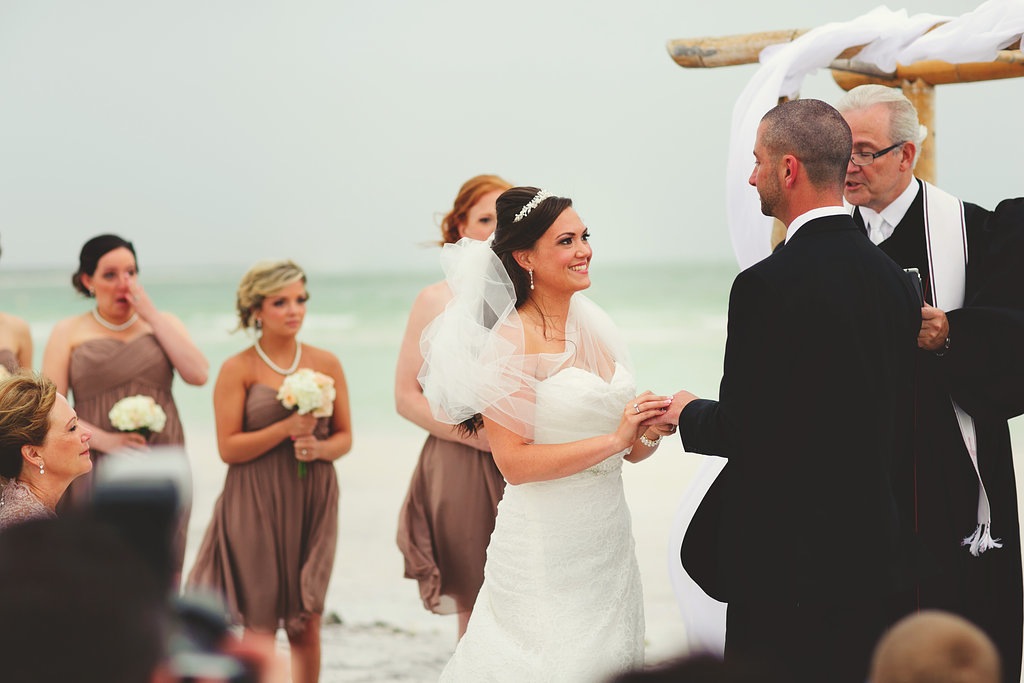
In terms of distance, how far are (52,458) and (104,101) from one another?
2103cm

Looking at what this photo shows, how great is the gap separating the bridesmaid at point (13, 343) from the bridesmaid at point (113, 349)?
0.25 m

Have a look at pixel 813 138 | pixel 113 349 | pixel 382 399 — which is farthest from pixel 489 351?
pixel 382 399

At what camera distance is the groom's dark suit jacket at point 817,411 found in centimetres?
306

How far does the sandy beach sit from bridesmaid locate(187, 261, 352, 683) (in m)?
0.77

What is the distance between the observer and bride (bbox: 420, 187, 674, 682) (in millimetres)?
3547

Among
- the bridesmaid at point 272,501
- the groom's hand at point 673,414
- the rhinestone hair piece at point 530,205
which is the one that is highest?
the rhinestone hair piece at point 530,205

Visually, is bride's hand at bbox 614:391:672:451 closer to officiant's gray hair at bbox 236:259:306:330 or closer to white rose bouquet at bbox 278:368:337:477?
white rose bouquet at bbox 278:368:337:477

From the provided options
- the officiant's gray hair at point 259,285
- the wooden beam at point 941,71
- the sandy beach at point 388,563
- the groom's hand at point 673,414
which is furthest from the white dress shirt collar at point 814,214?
the officiant's gray hair at point 259,285

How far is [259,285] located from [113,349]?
0.88 metres

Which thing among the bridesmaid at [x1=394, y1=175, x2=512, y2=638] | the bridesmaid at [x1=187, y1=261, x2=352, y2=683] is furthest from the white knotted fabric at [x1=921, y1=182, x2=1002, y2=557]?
the bridesmaid at [x1=187, y1=261, x2=352, y2=683]

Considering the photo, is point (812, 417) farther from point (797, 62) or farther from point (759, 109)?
point (797, 62)

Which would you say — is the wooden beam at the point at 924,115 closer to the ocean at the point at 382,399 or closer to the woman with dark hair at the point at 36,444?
the ocean at the point at 382,399

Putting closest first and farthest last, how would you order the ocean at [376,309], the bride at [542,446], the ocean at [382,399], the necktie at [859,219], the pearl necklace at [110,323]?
the bride at [542,446] → the necktie at [859,219] → the pearl necklace at [110,323] → the ocean at [382,399] → the ocean at [376,309]

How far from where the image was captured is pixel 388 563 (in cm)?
1061
